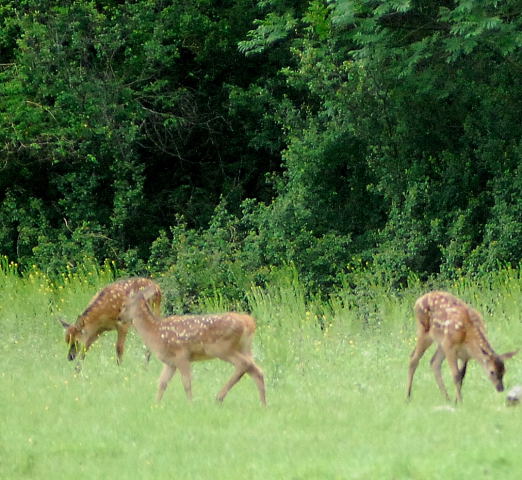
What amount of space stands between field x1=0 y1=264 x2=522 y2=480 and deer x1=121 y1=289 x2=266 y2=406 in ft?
0.80

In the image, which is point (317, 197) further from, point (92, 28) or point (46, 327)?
point (46, 327)

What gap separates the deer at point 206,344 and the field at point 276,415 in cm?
24

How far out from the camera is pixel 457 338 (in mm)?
10672

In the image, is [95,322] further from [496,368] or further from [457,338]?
[496,368]

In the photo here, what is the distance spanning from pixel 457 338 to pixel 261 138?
14.9 m

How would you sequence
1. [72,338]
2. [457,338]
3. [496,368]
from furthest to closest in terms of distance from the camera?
[72,338] → [457,338] → [496,368]

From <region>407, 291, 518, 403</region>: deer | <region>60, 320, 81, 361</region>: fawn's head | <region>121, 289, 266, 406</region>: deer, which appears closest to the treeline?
<region>60, 320, 81, 361</region>: fawn's head

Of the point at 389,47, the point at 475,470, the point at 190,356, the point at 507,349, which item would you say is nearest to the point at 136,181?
the point at 389,47

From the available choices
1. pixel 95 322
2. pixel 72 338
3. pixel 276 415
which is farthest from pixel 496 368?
pixel 72 338

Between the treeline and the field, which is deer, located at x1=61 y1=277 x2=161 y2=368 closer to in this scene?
the field

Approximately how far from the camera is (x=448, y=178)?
21.3m

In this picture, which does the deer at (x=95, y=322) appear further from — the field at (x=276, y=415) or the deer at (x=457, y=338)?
the deer at (x=457, y=338)

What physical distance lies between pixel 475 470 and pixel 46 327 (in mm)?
9111

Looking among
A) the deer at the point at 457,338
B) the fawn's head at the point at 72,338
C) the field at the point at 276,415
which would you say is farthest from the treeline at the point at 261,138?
the deer at the point at 457,338
